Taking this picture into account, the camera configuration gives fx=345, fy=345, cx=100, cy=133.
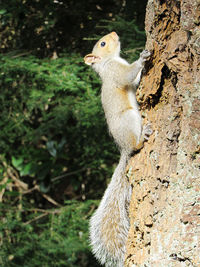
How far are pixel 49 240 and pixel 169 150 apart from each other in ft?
7.95

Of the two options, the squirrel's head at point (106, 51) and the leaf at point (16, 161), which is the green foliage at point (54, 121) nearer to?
the leaf at point (16, 161)

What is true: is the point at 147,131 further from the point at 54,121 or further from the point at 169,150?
the point at 54,121

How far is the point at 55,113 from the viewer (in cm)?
344

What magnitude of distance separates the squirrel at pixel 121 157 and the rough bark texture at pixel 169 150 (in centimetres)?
10

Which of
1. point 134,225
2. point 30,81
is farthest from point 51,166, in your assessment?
point 134,225

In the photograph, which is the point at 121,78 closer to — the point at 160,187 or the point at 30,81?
the point at 160,187

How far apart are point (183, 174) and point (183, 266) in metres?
0.30

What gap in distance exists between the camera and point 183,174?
1184 mm

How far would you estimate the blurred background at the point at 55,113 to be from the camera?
3.00 m

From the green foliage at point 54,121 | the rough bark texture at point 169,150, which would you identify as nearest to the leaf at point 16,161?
the green foliage at point 54,121

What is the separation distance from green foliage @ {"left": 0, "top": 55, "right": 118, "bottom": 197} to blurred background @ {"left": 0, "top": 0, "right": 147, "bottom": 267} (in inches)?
0.4

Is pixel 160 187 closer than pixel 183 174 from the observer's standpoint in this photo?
No

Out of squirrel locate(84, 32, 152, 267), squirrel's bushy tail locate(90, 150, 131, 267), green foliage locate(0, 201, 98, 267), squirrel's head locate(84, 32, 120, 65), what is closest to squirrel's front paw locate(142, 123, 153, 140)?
squirrel locate(84, 32, 152, 267)

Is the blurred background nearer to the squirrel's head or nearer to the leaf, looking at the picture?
the leaf
